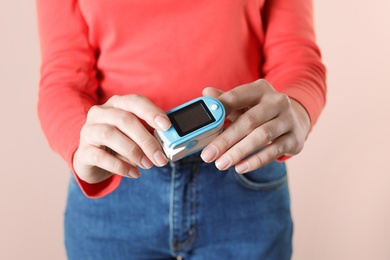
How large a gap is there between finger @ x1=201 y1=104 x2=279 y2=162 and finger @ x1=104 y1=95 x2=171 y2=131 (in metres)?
0.06

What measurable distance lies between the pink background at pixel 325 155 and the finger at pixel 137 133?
562 millimetres

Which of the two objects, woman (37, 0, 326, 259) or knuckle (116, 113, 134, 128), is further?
woman (37, 0, 326, 259)

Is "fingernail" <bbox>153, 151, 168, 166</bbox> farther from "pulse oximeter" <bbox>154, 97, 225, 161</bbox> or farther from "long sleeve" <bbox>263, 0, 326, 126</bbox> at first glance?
"long sleeve" <bbox>263, 0, 326, 126</bbox>

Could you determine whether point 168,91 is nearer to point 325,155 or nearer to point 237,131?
point 237,131

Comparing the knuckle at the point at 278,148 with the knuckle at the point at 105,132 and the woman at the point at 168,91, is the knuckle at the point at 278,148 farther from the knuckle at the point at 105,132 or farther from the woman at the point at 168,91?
the knuckle at the point at 105,132

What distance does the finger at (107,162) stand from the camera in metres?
0.52

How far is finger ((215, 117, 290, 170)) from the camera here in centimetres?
52

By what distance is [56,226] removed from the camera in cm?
113

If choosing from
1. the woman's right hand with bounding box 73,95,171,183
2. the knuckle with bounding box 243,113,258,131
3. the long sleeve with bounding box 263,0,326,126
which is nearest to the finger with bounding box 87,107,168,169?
the woman's right hand with bounding box 73,95,171,183

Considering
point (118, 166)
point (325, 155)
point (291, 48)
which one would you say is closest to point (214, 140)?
point (118, 166)

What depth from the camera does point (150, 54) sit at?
646 mm

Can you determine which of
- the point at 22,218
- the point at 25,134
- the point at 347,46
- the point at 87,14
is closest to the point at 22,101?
the point at 25,134

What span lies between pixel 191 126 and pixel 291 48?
0.27 m

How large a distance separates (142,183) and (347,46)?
2.44 ft
